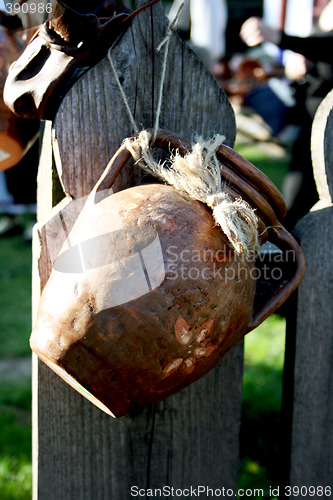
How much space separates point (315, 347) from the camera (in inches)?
55.7

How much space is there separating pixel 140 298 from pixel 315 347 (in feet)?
2.29

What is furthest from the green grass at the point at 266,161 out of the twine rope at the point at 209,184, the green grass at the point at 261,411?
the twine rope at the point at 209,184

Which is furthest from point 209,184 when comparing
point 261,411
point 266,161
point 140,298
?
point 266,161

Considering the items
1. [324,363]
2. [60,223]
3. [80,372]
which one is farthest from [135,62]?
[324,363]

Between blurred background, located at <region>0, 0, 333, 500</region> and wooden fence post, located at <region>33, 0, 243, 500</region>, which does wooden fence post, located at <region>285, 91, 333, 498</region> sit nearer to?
wooden fence post, located at <region>33, 0, 243, 500</region>

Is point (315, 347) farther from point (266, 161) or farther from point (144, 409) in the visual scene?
point (266, 161)

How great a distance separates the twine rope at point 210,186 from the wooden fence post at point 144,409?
14 centimetres

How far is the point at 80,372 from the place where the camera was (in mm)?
952

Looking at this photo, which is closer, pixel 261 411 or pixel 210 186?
pixel 210 186

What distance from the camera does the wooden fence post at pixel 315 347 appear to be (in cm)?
Answer: 134

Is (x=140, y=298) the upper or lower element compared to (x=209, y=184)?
lower

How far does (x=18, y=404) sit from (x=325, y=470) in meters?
1.76

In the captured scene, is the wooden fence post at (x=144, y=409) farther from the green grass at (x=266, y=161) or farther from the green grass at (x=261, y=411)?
the green grass at (x=266, y=161)

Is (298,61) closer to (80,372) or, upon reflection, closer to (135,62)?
(135,62)
